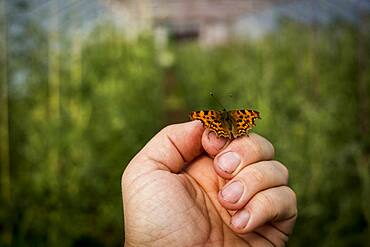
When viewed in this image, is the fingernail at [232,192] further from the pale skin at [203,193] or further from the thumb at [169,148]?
the thumb at [169,148]

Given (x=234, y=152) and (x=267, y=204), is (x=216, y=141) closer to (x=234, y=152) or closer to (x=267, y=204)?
(x=234, y=152)

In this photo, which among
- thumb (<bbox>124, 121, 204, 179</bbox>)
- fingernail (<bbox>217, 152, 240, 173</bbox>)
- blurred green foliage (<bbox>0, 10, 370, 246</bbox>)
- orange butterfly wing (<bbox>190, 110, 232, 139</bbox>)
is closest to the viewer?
orange butterfly wing (<bbox>190, 110, 232, 139</bbox>)

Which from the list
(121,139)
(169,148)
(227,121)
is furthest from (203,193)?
(121,139)

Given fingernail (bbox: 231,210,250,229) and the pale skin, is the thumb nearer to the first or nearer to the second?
the pale skin

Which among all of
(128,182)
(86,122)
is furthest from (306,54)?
(128,182)

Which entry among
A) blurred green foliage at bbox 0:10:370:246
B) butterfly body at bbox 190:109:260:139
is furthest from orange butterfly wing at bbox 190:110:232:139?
blurred green foliage at bbox 0:10:370:246

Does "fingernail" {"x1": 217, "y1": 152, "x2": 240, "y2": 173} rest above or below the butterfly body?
below

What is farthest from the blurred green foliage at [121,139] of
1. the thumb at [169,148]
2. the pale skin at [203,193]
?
the thumb at [169,148]

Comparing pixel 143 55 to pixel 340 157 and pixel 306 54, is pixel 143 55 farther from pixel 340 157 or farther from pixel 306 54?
pixel 340 157
